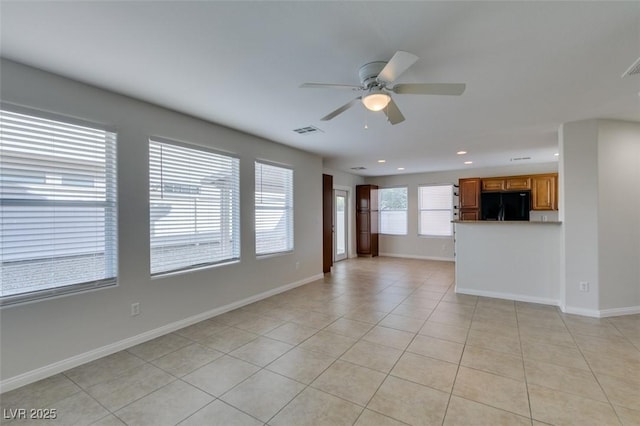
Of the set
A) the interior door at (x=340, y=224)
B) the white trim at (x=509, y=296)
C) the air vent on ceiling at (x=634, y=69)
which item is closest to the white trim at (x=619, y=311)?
the white trim at (x=509, y=296)

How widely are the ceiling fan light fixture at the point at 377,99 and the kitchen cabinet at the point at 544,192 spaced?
6.30 metres

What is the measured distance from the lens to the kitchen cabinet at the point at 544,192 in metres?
6.44

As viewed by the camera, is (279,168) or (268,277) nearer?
(268,277)

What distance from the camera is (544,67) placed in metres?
2.28

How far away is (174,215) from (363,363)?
2616 millimetres

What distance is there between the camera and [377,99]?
2.12m

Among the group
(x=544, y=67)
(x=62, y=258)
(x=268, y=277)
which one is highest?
(x=544, y=67)

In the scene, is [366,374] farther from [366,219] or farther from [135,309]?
[366,219]

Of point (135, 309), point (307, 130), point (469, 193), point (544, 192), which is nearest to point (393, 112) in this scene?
point (307, 130)

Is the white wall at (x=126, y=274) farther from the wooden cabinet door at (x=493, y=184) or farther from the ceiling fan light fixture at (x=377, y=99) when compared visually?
the wooden cabinet door at (x=493, y=184)

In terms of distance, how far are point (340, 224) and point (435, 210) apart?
2.75 m

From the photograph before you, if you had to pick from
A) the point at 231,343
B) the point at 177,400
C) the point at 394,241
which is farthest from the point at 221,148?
the point at 394,241

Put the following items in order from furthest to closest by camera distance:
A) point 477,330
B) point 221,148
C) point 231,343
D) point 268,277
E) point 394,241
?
point 394,241 → point 268,277 → point 221,148 → point 477,330 → point 231,343

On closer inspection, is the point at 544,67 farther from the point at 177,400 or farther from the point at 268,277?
the point at 268,277
